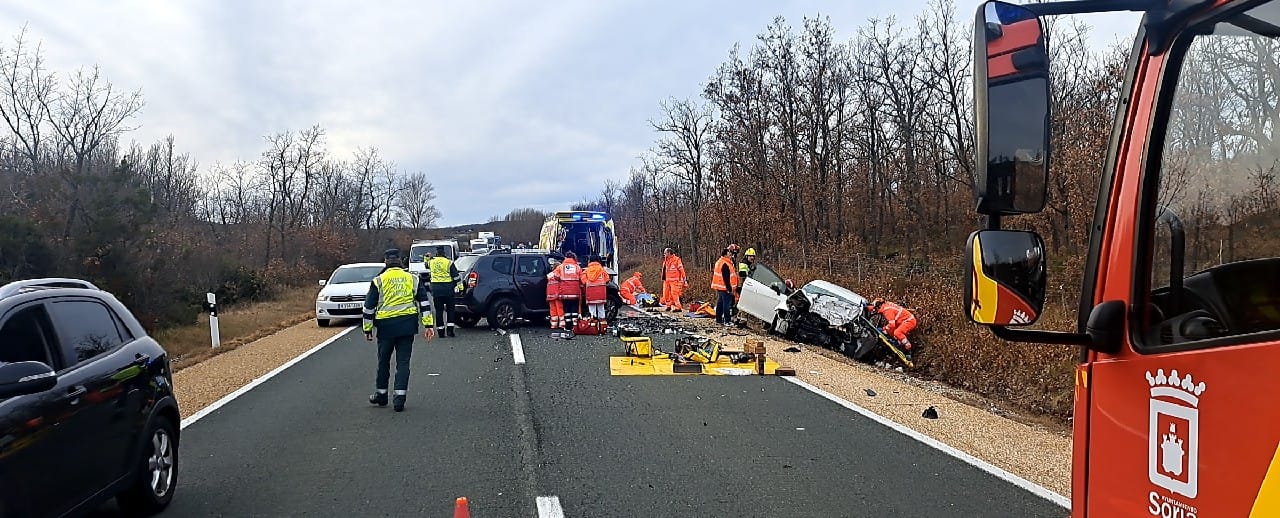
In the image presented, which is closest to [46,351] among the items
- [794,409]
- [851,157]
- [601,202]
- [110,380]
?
[110,380]

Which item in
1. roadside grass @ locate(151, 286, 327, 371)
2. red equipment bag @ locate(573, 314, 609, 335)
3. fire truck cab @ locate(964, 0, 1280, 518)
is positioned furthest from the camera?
red equipment bag @ locate(573, 314, 609, 335)

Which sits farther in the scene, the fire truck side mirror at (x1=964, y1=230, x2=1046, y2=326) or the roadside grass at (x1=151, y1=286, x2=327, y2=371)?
the roadside grass at (x1=151, y1=286, x2=327, y2=371)

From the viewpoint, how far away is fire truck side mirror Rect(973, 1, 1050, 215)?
2207mm

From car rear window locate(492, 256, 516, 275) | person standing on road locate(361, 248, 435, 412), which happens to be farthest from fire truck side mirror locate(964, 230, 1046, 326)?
car rear window locate(492, 256, 516, 275)

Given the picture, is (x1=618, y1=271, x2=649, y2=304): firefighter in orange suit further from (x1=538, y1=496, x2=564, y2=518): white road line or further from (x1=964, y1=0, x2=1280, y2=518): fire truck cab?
(x1=964, y1=0, x2=1280, y2=518): fire truck cab

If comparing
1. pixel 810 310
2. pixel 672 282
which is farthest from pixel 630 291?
pixel 810 310

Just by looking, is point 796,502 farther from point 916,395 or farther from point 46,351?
point 916,395

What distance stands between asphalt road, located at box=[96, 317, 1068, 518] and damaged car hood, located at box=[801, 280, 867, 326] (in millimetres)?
3649

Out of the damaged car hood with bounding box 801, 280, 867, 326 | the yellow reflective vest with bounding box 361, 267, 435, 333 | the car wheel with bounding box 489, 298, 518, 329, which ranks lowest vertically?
the car wheel with bounding box 489, 298, 518, 329

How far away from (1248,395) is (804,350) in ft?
42.6

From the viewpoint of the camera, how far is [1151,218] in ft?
7.57

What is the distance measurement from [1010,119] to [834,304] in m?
12.6

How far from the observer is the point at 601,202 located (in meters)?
91.1

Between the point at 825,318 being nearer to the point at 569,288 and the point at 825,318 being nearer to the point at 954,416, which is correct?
the point at 569,288
